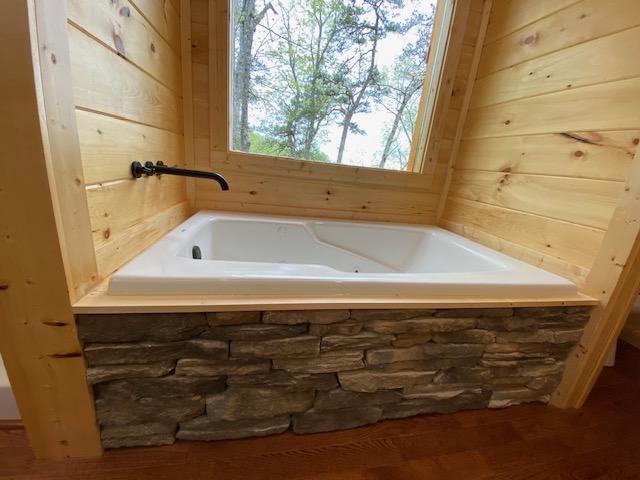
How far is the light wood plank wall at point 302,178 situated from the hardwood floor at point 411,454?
1.13m

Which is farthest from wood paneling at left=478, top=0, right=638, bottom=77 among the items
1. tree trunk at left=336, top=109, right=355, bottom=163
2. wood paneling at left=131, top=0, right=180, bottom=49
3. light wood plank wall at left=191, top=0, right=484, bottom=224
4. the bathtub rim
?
wood paneling at left=131, top=0, right=180, bottom=49

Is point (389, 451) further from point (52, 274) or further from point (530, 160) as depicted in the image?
point (530, 160)

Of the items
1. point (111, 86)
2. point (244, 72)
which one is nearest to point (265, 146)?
point (244, 72)

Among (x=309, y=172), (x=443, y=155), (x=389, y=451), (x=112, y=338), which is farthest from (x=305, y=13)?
(x=389, y=451)

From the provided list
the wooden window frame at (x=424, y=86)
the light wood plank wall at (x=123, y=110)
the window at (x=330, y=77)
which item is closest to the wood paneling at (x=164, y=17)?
the light wood plank wall at (x=123, y=110)

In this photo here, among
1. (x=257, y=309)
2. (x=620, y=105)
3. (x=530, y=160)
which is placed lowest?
(x=257, y=309)

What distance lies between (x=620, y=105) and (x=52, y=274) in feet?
5.79

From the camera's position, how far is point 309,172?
1.55m

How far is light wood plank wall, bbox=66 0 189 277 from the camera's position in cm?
66

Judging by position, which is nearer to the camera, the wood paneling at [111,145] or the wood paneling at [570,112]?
the wood paneling at [111,145]

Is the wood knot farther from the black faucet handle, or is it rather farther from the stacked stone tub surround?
the stacked stone tub surround

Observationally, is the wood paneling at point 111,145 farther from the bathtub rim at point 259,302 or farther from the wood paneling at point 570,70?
the wood paneling at point 570,70

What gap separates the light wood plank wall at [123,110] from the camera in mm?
662

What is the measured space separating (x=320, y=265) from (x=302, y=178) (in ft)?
2.41
